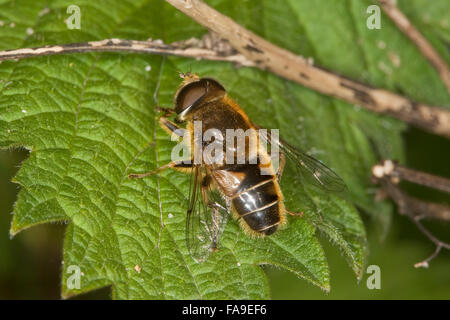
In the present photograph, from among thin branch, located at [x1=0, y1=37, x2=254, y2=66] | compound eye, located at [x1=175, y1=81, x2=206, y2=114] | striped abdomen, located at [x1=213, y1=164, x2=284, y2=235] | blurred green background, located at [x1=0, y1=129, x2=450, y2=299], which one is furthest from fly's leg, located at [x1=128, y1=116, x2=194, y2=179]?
blurred green background, located at [x1=0, y1=129, x2=450, y2=299]

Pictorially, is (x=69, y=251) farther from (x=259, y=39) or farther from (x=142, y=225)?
(x=259, y=39)

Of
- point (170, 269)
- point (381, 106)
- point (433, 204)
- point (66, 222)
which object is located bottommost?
point (170, 269)

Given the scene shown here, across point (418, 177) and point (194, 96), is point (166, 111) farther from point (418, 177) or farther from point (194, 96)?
point (418, 177)

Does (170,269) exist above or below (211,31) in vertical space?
below

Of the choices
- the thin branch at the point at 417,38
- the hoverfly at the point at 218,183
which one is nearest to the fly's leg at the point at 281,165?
the hoverfly at the point at 218,183

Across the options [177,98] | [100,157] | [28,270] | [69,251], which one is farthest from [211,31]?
[28,270]

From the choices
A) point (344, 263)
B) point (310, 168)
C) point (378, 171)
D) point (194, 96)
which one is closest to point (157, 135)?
point (194, 96)

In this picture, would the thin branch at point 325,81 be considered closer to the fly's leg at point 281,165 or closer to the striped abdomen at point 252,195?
the fly's leg at point 281,165
